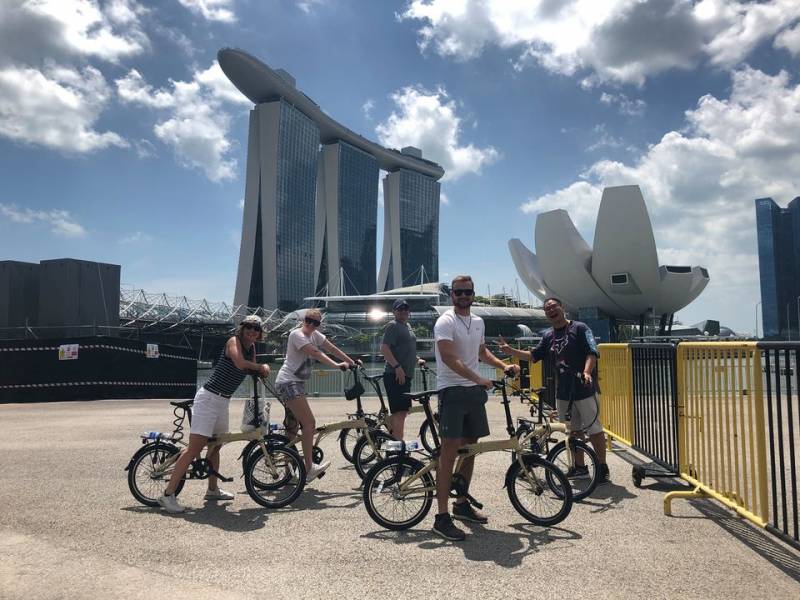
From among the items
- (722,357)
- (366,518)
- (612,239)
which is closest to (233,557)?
(366,518)

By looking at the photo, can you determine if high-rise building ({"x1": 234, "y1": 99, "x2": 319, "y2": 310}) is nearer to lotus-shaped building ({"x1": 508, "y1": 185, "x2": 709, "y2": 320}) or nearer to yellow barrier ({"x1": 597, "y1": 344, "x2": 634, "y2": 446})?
lotus-shaped building ({"x1": 508, "y1": 185, "x2": 709, "y2": 320})

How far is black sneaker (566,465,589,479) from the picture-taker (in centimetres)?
539

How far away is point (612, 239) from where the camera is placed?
58250mm

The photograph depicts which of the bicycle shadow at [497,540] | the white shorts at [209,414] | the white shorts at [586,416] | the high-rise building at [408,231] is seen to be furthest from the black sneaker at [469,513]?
the high-rise building at [408,231]

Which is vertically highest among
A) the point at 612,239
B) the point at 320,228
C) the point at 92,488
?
the point at 320,228

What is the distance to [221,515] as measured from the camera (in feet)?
16.6

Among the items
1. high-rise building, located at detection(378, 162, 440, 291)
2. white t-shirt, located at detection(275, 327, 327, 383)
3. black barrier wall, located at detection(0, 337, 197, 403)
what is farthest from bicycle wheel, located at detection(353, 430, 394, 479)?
high-rise building, located at detection(378, 162, 440, 291)

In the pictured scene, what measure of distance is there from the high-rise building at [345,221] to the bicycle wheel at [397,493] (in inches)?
5180

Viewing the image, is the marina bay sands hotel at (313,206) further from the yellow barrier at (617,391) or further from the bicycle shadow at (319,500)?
the bicycle shadow at (319,500)

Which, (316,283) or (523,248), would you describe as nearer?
(523,248)

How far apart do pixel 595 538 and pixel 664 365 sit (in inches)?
98.7

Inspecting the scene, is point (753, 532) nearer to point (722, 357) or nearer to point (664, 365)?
point (722, 357)

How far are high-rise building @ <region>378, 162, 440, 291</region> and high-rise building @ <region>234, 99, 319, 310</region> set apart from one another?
47.4 m

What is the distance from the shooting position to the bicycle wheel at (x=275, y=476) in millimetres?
5254
